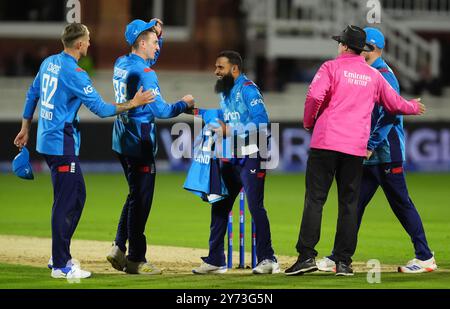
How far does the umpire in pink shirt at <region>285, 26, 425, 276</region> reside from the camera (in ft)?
34.3

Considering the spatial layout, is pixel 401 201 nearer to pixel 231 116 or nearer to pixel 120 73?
pixel 231 116

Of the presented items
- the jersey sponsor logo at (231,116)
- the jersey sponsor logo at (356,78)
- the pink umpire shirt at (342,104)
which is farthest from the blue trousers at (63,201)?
the jersey sponsor logo at (356,78)

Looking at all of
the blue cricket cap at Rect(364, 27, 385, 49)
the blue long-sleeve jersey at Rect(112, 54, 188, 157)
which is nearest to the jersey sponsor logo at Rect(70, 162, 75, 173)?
the blue long-sleeve jersey at Rect(112, 54, 188, 157)

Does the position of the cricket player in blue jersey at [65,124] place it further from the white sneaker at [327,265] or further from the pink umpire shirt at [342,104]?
the white sneaker at [327,265]

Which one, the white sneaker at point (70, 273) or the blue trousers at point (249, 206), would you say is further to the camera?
the blue trousers at point (249, 206)

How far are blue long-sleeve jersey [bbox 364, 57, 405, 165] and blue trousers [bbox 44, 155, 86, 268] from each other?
2.94 m

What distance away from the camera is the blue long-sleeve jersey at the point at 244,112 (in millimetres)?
10930

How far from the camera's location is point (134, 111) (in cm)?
1084

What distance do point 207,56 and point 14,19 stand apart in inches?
219

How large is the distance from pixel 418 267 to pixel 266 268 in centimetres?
156

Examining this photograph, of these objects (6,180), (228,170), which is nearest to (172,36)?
(6,180)

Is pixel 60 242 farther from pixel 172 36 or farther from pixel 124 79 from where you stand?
pixel 172 36

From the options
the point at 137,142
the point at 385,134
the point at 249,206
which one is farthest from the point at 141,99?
the point at 385,134

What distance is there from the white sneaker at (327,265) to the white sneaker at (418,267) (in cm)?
68
